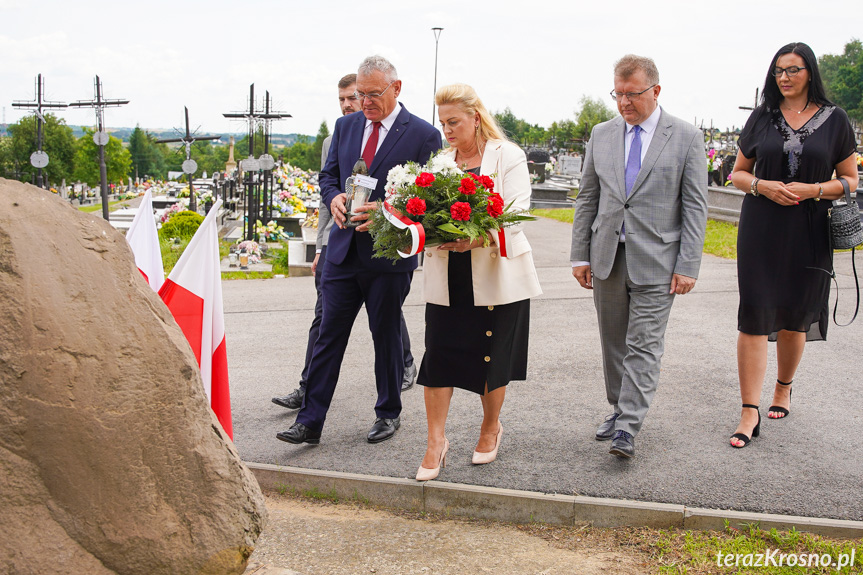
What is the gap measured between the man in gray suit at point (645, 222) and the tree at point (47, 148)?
58.3m

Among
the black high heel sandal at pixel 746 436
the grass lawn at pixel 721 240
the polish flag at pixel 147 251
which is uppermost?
the polish flag at pixel 147 251

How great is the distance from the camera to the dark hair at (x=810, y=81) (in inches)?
179

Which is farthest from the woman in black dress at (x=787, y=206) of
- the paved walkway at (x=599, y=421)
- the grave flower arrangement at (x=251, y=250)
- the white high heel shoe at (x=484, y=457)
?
the grave flower arrangement at (x=251, y=250)

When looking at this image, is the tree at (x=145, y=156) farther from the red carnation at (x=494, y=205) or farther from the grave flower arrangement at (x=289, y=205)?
the red carnation at (x=494, y=205)

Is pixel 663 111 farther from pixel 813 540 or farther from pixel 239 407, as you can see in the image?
pixel 239 407

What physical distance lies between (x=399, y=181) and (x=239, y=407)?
2513mm

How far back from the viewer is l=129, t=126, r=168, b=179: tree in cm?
12512

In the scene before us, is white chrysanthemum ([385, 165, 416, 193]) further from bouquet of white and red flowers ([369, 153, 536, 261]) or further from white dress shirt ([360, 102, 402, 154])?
white dress shirt ([360, 102, 402, 154])

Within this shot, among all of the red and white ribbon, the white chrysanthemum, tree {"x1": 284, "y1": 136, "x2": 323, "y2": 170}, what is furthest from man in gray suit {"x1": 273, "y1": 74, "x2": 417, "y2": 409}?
tree {"x1": 284, "y1": 136, "x2": 323, "y2": 170}

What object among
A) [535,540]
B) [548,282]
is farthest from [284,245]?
[535,540]

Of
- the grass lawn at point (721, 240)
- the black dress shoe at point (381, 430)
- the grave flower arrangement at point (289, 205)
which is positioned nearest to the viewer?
the black dress shoe at point (381, 430)

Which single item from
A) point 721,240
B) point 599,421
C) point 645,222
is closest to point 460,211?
point 645,222

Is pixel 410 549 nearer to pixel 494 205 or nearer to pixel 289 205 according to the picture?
pixel 494 205

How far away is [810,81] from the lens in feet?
15.1
